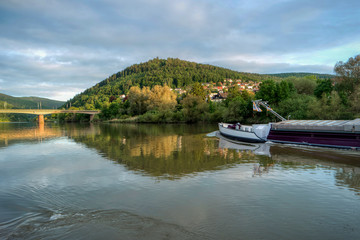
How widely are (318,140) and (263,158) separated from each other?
902 cm

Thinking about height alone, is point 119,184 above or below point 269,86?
below

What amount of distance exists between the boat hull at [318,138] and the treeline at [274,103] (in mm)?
25535

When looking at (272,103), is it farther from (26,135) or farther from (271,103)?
(26,135)

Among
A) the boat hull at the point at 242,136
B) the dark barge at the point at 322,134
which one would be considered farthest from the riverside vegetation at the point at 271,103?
the boat hull at the point at 242,136

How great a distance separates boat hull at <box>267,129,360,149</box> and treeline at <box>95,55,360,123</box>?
25535 millimetres

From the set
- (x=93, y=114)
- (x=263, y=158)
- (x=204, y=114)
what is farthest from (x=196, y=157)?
→ (x=93, y=114)

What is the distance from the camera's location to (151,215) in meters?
8.29

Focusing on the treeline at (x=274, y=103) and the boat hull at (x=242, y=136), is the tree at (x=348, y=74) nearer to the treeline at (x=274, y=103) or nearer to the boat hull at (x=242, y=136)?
the treeline at (x=274, y=103)

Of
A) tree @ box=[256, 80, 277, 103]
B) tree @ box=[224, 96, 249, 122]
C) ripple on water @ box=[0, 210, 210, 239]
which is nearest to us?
ripple on water @ box=[0, 210, 210, 239]

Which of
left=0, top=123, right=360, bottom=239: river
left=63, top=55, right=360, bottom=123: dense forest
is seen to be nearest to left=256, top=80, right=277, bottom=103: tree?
left=63, top=55, right=360, bottom=123: dense forest

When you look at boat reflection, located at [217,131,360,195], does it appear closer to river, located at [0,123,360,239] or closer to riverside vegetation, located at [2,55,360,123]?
river, located at [0,123,360,239]

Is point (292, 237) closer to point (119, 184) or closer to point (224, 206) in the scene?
point (224, 206)

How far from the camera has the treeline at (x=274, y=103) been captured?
157 ft

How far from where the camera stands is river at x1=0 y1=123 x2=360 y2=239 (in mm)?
7234
